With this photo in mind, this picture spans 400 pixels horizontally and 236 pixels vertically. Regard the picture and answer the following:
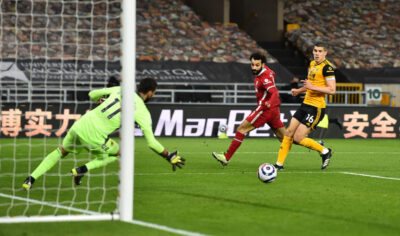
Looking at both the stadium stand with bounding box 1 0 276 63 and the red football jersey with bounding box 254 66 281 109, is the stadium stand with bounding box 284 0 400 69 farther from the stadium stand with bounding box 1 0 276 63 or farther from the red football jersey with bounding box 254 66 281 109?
the red football jersey with bounding box 254 66 281 109

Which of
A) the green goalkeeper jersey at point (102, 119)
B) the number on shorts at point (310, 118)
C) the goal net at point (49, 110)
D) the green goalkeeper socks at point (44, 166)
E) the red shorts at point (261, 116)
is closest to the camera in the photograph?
the goal net at point (49, 110)

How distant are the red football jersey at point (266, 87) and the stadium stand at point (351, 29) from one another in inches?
731

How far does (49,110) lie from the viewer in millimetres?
21922

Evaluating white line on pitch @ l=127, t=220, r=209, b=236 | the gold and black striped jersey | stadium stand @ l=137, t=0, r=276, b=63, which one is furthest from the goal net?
the gold and black striped jersey

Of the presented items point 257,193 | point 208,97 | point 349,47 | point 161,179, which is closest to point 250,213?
point 257,193

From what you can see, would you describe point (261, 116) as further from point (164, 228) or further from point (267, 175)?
point (164, 228)

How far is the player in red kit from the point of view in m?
13.1

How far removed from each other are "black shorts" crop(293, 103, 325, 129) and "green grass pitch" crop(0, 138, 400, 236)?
79 centimetres

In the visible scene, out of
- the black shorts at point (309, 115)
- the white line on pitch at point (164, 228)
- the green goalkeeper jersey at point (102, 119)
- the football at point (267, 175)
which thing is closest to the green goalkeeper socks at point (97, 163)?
the green goalkeeper jersey at point (102, 119)

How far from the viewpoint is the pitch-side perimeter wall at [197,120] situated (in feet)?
70.2

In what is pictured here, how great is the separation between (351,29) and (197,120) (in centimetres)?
1344

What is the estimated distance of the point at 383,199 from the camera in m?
9.38

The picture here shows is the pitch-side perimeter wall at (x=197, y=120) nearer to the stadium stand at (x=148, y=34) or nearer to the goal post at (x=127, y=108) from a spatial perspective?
the stadium stand at (x=148, y=34)

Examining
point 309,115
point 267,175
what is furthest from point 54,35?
point 267,175
